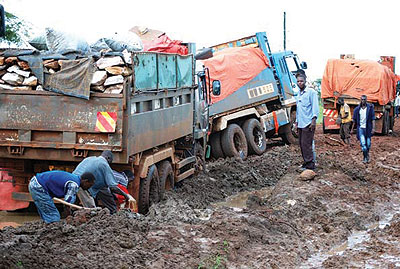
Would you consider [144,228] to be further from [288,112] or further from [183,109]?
A: [288,112]

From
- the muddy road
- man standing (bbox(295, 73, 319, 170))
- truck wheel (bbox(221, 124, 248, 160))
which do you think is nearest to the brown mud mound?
the muddy road

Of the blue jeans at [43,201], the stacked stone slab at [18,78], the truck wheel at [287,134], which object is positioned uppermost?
the stacked stone slab at [18,78]

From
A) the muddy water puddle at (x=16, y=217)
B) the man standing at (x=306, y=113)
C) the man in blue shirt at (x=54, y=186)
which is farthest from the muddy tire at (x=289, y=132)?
the man in blue shirt at (x=54, y=186)

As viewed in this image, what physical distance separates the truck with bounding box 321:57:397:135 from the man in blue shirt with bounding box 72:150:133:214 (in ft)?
48.9

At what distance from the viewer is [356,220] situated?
370 inches

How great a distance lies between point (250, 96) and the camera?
1650cm

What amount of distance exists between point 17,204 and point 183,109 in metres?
3.50

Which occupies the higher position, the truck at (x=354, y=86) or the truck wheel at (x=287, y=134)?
the truck at (x=354, y=86)

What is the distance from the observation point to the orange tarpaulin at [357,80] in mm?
21953

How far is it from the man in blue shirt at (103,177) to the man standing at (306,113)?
450 cm

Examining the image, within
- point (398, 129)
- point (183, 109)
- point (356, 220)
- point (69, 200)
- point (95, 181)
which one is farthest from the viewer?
point (398, 129)

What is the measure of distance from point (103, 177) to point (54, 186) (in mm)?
895

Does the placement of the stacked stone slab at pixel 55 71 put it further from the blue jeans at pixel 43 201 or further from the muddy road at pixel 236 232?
the muddy road at pixel 236 232

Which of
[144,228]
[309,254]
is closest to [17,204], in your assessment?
[144,228]
